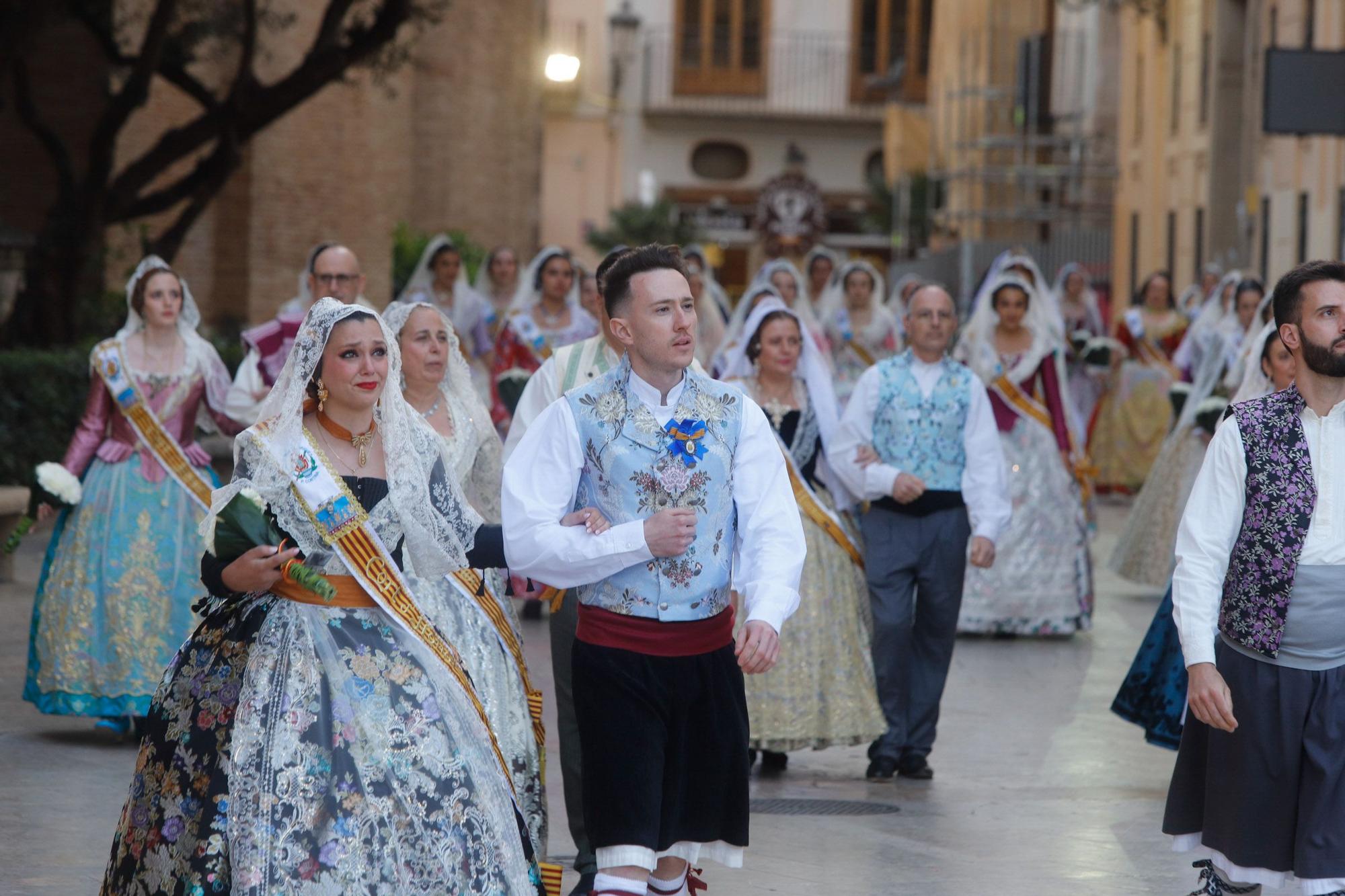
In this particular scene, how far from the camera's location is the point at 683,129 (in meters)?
50.3

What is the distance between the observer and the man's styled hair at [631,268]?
4.83 metres

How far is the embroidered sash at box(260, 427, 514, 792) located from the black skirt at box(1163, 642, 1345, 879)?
173 cm

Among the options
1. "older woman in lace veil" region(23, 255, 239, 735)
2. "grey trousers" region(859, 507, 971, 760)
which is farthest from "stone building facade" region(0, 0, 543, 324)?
"grey trousers" region(859, 507, 971, 760)

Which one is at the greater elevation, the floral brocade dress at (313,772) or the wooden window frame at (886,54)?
the wooden window frame at (886,54)

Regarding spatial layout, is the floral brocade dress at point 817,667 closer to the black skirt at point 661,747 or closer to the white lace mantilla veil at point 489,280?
the black skirt at point 661,747

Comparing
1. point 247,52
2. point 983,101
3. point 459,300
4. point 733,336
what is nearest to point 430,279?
point 459,300

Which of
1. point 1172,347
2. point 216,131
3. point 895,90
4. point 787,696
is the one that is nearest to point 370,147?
point 216,131

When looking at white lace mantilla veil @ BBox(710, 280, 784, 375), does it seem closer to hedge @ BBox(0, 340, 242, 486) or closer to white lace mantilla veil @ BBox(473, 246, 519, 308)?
white lace mantilla veil @ BBox(473, 246, 519, 308)

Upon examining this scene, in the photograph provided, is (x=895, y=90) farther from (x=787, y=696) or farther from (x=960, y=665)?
(x=787, y=696)

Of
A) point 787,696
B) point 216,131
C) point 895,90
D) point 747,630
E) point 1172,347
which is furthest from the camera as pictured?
point 895,90

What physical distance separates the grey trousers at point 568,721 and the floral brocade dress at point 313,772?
111 cm

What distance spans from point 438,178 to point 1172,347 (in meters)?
12.8

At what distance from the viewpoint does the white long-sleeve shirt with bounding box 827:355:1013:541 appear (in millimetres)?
7637

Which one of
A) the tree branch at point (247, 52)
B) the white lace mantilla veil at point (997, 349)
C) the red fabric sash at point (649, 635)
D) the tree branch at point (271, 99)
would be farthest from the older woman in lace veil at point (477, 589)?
the tree branch at point (247, 52)
